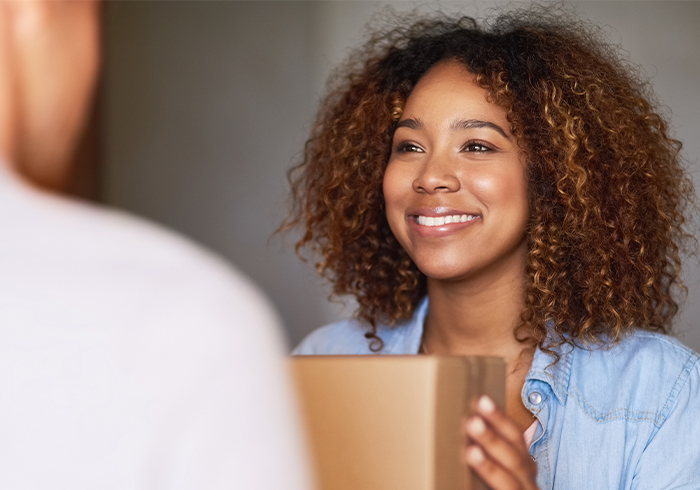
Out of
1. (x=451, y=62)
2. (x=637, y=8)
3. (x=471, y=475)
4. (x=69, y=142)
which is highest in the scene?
(x=637, y=8)

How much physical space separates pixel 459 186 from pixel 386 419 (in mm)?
707

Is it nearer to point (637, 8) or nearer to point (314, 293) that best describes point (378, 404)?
point (314, 293)

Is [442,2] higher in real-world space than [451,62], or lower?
higher

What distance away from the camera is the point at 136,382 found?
0.29 meters

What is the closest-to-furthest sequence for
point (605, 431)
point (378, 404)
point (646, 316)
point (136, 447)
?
point (136, 447) → point (378, 404) → point (605, 431) → point (646, 316)

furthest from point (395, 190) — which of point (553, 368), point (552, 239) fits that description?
point (553, 368)

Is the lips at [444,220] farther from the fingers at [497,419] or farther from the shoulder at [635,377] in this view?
the fingers at [497,419]

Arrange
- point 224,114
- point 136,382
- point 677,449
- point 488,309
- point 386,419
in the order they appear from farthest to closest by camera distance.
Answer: point 224,114
point 488,309
point 677,449
point 386,419
point 136,382

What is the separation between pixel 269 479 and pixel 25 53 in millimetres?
216

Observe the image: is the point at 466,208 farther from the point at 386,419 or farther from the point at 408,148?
the point at 386,419

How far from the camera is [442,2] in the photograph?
2.61 meters

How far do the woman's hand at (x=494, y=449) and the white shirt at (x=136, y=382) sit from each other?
15.5 inches

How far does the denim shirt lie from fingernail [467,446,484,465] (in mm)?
590

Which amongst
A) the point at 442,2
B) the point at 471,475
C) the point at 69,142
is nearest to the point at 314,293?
the point at 442,2
